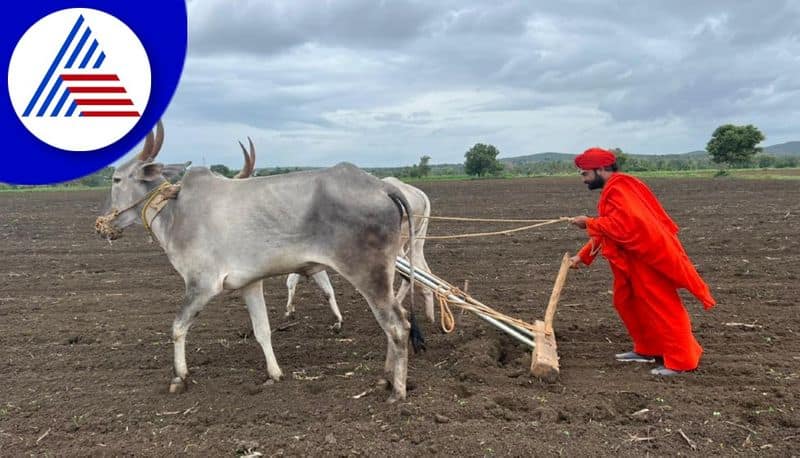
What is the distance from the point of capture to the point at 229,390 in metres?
5.56

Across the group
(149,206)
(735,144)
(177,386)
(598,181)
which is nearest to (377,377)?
(177,386)

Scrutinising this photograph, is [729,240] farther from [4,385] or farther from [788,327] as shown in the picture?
[4,385]

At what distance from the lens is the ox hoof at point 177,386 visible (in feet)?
18.1

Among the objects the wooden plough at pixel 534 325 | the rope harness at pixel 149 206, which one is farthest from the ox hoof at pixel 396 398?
the rope harness at pixel 149 206

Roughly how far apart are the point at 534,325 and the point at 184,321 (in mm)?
3601

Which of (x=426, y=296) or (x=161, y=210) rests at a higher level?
(x=161, y=210)

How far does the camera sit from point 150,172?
5801 mm

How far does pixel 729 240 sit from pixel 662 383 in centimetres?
845

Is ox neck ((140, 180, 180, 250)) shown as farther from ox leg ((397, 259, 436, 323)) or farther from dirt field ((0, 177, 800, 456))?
ox leg ((397, 259, 436, 323))

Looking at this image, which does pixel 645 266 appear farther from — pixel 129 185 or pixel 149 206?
pixel 129 185

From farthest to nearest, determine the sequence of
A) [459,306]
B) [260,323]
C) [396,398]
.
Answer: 1. [459,306]
2. [260,323]
3. [396,398]

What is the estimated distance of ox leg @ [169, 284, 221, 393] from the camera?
17.8 ft

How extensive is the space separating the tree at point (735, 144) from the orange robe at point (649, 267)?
5847cm

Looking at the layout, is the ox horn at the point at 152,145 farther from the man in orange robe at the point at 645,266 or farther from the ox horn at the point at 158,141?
the man in orange robe at the point at 645,266
